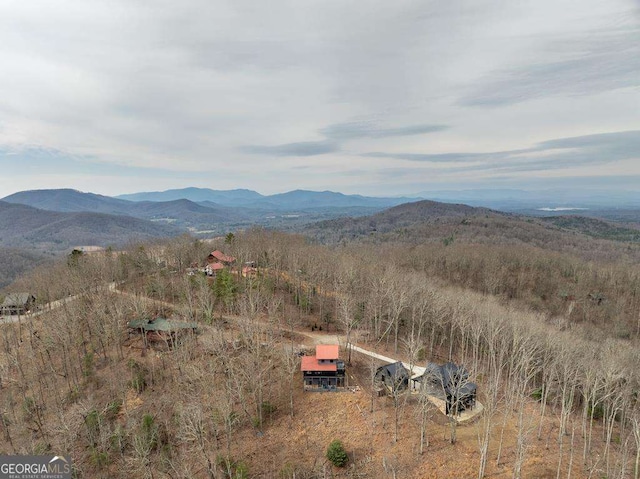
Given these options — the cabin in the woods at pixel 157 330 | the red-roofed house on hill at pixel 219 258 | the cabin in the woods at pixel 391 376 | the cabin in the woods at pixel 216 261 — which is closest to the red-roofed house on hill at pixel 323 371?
the cabin in the woods at pixel 391 376

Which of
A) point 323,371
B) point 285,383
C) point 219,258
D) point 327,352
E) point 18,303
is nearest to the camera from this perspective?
point 323,371

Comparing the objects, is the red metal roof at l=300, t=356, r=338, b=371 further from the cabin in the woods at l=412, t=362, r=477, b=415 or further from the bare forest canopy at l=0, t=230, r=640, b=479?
the cabin in the woods at l=412, t=362, r=477, b=415

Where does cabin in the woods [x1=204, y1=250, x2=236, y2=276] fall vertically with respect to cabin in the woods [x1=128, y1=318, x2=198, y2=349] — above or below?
above

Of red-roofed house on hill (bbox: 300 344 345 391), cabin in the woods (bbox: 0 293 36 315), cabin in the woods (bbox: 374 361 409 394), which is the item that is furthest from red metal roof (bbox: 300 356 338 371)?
cabin in the woods (bbox: 0 293 36 315)

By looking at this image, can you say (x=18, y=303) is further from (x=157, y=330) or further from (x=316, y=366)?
(x=316, y=366)

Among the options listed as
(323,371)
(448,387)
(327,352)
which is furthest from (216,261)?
(448,387)

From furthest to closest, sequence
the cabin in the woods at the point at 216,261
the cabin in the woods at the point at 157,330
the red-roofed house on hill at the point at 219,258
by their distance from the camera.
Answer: the red-roofed house on hill at the point at 219,258
the cabin in the woods at the point at 216,261
the cabin in the woods at the point at 157,330

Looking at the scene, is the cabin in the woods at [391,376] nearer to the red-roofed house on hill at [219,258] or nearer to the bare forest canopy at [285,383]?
the bare forest canopy at [285,383]
